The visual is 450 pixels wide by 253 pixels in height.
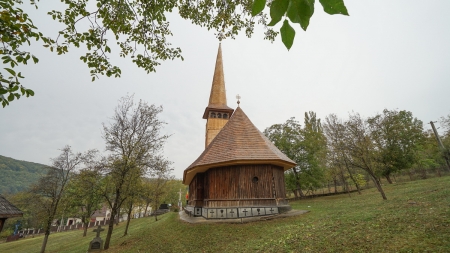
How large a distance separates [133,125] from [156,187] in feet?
39.8

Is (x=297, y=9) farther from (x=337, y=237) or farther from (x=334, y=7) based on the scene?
(x=337, y=237)

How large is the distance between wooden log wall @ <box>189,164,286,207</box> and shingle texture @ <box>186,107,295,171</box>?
804 millimetres

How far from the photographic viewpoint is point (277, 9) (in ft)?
3.90

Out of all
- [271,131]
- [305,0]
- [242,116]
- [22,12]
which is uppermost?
[271,131]

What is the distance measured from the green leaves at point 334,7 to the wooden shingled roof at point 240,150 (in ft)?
34.6

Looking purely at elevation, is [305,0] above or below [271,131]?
below

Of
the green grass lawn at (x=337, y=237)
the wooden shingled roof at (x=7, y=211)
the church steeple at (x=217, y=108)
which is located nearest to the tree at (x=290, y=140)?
the church steeple at (x=217, y=108)

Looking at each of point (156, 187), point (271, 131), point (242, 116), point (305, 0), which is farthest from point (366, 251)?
point (271, 131)

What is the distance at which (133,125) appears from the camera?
1299 cm

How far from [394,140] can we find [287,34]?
1406 inches

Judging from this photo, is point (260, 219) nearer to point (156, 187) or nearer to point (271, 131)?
point (156, 187)

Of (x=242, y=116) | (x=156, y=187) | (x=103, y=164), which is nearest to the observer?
(x=103, y=164)

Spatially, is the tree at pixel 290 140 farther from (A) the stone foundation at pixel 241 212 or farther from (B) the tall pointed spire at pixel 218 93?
(A) the stone foundation at pixel 241 212

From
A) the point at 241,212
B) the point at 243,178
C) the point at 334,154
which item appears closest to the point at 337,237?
the point at 241,212
